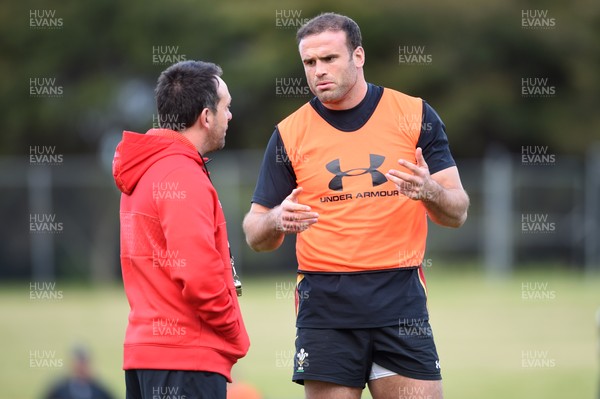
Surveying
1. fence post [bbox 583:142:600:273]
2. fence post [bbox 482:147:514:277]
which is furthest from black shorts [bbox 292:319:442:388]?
fence post [bbox 583:142:600:273]

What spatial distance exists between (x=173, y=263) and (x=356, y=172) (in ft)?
4.22

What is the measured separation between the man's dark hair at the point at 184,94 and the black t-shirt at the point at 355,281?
0.85 m

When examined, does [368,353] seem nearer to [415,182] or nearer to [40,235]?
[415,182]

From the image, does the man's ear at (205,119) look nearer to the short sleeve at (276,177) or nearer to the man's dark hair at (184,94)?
the man's dark hair at (184,94)

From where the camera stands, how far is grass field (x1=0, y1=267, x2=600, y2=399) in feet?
40.7

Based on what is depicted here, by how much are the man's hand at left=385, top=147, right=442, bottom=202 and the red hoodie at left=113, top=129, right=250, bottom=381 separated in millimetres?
887

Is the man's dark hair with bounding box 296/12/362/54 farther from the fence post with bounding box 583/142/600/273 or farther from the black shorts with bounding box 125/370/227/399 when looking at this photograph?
the fence post with bounding box 583/142/600/273

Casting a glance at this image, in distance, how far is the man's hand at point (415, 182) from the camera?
4.79m

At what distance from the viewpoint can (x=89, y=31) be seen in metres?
31.6

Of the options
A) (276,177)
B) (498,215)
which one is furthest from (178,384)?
(498,215)

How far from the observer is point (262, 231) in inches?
207

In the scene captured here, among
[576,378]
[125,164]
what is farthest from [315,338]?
[576,378]

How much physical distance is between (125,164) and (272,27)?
2853 cm

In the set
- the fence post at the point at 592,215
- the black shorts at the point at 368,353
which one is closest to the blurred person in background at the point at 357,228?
the black shorts at the point at 368,353
